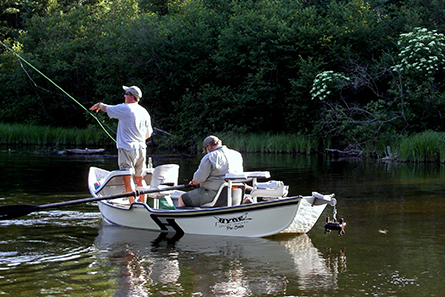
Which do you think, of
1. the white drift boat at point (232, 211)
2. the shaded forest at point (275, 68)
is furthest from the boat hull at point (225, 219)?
the shaded forest at point (275, 68)

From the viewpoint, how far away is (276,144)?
27016mm

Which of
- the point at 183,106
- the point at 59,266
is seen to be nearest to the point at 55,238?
the point at 59,266

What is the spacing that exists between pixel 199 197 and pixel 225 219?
2.00ft

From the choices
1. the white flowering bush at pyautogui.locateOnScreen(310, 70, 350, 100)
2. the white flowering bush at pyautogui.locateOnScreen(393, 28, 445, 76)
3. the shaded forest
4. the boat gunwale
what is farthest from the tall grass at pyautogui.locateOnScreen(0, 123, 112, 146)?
the boat gunwale

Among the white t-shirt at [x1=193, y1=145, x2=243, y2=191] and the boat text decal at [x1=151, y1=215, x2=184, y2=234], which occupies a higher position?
the white t-shirt at [x1=193, y1=145, x2=243, y2=191]

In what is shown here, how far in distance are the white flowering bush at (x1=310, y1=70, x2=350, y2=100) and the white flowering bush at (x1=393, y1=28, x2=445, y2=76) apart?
246 centimetres

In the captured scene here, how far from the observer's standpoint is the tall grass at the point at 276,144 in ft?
88.6

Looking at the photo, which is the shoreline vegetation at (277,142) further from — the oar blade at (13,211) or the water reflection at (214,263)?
the oar blade at (13,211)

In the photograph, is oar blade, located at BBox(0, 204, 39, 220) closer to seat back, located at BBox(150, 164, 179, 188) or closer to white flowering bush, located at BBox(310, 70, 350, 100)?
seat back, located at BBox(150, 164, 179, 188)

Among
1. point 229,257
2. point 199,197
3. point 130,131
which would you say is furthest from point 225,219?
point 130,131

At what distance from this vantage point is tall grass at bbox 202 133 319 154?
1064 inches

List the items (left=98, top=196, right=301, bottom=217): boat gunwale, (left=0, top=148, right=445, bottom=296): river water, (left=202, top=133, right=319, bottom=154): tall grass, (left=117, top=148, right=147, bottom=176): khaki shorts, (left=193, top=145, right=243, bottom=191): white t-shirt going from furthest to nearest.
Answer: (left=202, top=133, right=319, bottom=154): tall grass → (left=117, top=148, right=147, bottom=176): khaki shorts → (left=193, top=145, right=243, bottom=191): white t-shirt → (left=98, top=196, right=301, bottom=217): boat gunwale → (left=0, top=148, right=445, bottom=296): river water

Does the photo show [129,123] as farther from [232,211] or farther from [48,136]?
[48,136]

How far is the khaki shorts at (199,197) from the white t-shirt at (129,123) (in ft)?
3.84
